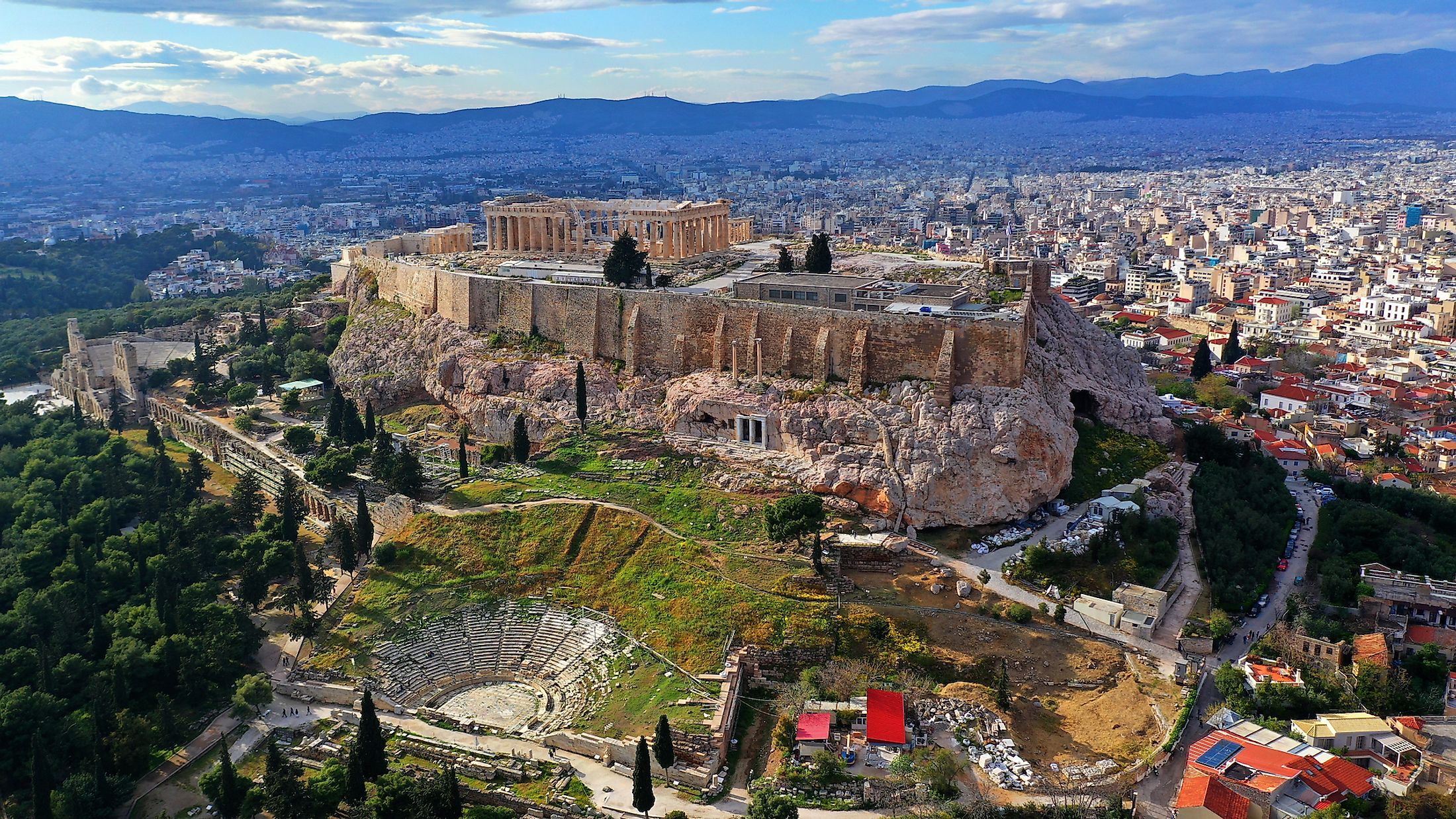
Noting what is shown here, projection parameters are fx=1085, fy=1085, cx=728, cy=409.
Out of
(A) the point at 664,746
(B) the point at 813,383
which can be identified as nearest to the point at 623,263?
(B) the point at 813,383

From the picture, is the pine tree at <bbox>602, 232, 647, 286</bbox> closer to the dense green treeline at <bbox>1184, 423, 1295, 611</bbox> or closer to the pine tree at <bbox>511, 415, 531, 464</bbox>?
the pine tree at <bbox>511, 415, 531, 464</bbox>

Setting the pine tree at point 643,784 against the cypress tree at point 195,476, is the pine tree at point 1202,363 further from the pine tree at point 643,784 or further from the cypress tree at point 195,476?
the cypress tree at point 195,476

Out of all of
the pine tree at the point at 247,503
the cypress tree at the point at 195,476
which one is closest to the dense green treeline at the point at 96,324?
the cypress tree at the point at 195,476

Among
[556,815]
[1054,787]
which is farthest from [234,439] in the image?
[1054,787]

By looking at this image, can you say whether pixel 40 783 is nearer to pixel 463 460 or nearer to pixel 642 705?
pixel 642 705

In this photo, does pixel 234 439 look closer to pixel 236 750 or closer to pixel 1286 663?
pixel 236 750

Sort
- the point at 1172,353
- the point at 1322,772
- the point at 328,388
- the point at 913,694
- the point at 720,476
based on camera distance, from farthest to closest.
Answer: the point at 1172,353
the point at 328,388
the point at 720,476
the point at 913,694
the point at 1322,772
